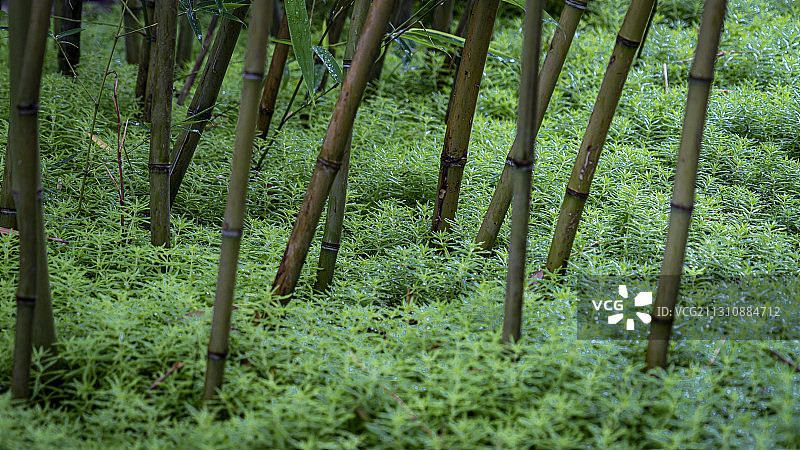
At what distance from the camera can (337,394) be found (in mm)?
972

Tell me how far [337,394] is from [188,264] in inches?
25.4

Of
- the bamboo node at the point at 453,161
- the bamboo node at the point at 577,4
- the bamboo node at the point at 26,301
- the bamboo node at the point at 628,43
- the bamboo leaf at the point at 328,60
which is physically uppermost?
the bamboo node at the point at 577,4

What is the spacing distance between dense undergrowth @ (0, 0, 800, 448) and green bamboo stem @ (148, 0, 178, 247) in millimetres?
74

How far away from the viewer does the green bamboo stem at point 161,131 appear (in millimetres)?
1491

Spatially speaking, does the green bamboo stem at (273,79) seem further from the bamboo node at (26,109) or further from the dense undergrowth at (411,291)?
the bamboo node at (26,109)

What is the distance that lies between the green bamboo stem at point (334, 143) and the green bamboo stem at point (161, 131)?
0.39 metres

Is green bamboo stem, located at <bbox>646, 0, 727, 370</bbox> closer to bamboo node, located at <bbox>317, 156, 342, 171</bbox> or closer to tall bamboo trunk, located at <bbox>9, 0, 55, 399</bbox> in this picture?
bamboo node, located at <bbox>317, 156, 342, 171</bbox>

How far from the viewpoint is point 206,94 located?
5.57 ft

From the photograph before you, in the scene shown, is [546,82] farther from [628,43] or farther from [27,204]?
[27,204]

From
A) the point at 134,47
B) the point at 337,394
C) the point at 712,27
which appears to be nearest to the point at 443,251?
the point at 337,394

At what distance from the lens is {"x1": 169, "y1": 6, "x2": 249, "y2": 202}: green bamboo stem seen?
1.64 m

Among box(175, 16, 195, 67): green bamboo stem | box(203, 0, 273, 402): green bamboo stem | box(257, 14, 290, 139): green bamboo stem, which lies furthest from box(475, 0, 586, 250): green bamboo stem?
box(175, 16, 195, 67): green bamboo stem

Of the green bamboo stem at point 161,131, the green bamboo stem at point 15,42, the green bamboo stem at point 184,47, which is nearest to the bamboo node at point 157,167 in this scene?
the green bamboo stem at point 161,131

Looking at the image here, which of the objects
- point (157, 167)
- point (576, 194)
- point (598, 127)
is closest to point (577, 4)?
point (598, 127)
